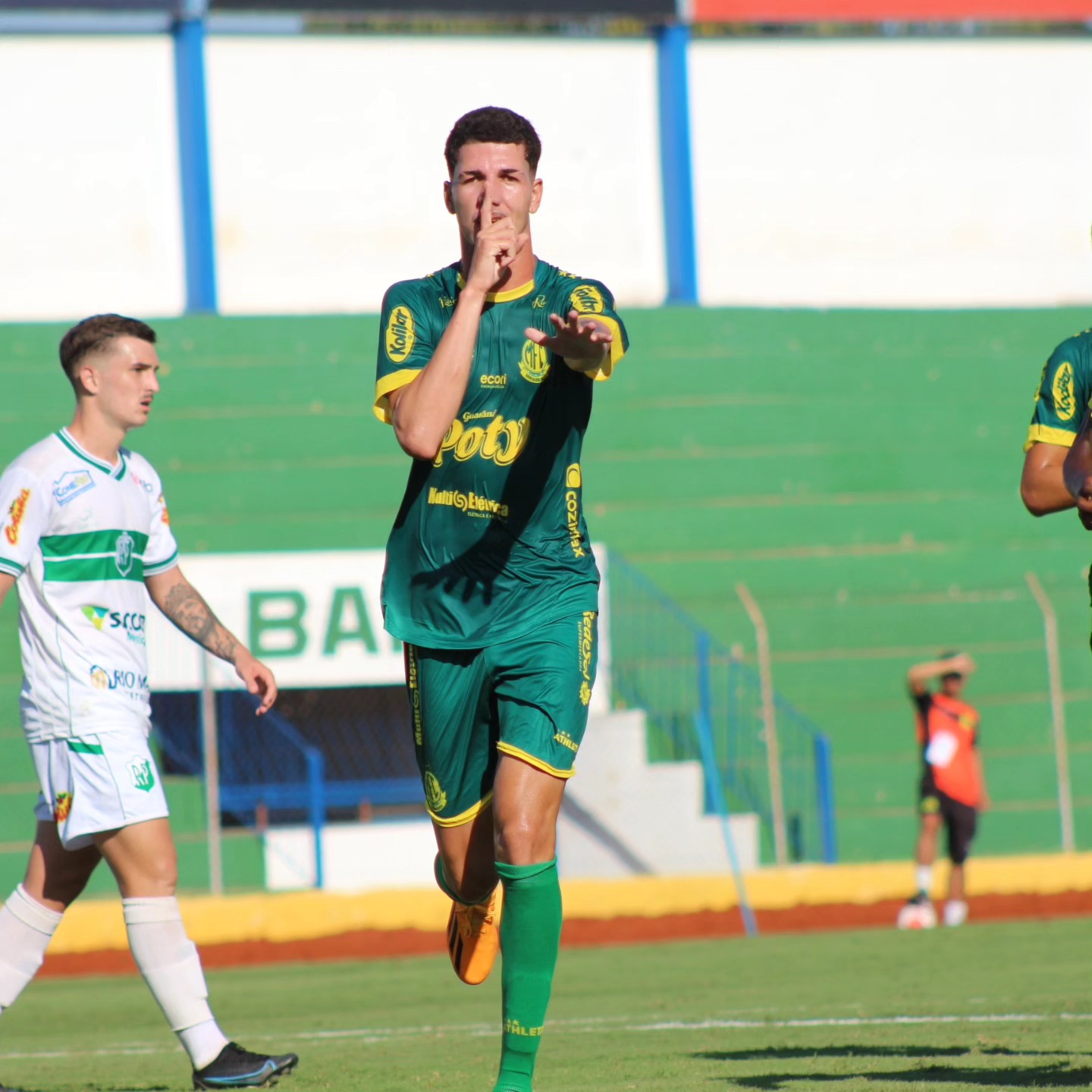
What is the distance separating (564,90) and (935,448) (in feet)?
17.7

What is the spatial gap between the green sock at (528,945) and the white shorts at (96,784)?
1333 millimetres

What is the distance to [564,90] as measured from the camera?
19.8 meters

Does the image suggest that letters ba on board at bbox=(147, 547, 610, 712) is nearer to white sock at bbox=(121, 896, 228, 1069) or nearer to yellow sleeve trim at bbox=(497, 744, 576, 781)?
white sock at bbox=(121, 896, 228, 1069)

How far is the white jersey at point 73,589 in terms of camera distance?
5527 millimetres

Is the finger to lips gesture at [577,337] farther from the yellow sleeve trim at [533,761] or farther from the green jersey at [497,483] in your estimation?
the yellow sleeve trim at [533,761]

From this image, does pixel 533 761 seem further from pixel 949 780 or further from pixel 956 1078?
pixel 949 780

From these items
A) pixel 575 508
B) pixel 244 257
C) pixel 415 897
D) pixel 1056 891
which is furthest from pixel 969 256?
pixel 575 508

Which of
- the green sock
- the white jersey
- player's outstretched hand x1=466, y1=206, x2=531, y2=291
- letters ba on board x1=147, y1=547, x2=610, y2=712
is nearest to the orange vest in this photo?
letters ba on board x1=147, y1=547, x2=610, y2=712

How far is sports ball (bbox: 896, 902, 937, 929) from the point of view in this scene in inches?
501

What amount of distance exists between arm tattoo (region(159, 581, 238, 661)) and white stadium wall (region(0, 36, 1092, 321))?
1330 centimetres

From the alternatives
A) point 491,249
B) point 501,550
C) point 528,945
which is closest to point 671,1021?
point 528,945

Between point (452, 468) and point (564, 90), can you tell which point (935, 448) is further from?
point (452, 468)

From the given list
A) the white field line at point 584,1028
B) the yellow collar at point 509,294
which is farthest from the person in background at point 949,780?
the yellow collar at point 509,294

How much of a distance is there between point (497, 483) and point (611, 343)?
18.4 inches
